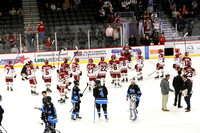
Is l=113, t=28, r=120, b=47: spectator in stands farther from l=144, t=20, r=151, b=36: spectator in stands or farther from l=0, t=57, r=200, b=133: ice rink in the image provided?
l=0, t=57, r=200, b=133: ice rink

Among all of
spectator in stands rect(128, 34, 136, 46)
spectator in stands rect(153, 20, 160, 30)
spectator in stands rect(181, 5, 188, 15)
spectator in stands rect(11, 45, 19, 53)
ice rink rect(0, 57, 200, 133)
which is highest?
spectator in stands rect(181, 5, 188, 15)

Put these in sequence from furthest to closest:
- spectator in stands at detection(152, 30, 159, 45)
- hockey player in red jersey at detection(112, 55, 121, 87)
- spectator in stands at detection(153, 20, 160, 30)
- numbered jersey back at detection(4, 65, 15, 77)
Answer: spectator in stands at detection(153, 20, 160, 30)
spectator in stands at detection(152, 30, 159, 45)
hockey player in red jersey at detection(112, 55, 121, 87)
numbered jersey back at detection(4, 65, 15, 77)

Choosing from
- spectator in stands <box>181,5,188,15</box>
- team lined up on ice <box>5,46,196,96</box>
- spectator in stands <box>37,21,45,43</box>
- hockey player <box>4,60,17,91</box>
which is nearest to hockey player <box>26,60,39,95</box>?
team lined up on ice <box>5,46,196,96</box>

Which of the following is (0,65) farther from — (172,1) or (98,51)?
(172,1)

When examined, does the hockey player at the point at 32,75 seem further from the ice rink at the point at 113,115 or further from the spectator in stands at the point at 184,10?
the spectator in stands at the point at 184,10

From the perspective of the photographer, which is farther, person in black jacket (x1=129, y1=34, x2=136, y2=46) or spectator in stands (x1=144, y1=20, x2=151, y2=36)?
spectator in stands (x1=144, y1=20, x2=151, y2=36)

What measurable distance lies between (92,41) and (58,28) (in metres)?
2.28

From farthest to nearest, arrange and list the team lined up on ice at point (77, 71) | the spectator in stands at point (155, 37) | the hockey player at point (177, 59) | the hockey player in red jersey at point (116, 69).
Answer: the spectator in stands at point (155, 37)
the hockey player at point (177, 59)
the hockey player in red jersey at point (116, 69)
the team lined up on ice at point (77, 71)

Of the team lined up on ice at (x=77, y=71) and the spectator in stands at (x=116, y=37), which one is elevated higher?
the spectator in stands at (x=116, y=37)

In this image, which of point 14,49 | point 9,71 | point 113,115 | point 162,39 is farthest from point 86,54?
point 113,115

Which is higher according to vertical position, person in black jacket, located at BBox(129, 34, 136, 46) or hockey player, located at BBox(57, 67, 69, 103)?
person in black jacket, located at BBox(129, 34, 136, 46)

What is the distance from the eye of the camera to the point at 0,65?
70.3 ft

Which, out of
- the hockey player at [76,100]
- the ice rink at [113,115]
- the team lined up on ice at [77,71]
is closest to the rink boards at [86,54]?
the team lined up on ice at [77,71]

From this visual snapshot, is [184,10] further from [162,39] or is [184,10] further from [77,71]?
[77,71]
